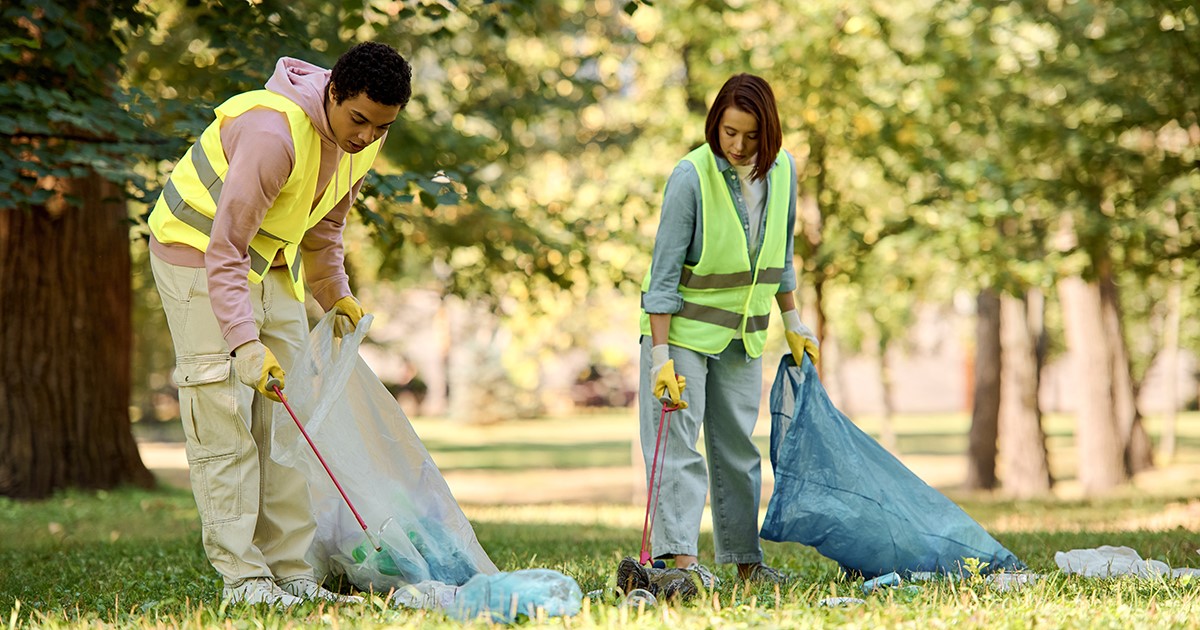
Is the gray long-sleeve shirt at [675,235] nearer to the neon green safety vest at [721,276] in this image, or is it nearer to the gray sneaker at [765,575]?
the neon green safety vest at [721,276]

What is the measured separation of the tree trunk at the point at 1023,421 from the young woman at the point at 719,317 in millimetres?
10669

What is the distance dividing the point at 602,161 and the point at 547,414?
1987cm

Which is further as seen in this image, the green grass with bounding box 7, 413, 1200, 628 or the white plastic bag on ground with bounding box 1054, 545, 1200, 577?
the white plastic bag on ground with bounding box 1054, 545, 1200, 577

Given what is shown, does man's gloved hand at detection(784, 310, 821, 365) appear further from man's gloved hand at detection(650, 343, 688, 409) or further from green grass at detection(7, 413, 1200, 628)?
green grass at detection(7, 413, 1200, 628)

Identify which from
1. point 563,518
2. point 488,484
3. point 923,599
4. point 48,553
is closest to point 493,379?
point 488,484

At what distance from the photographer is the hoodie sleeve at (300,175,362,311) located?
4.12 metres

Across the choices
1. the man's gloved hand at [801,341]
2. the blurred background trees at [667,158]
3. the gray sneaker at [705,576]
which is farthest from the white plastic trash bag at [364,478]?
the blurred background trees at [667,158]

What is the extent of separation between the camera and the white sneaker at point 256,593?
3.54m

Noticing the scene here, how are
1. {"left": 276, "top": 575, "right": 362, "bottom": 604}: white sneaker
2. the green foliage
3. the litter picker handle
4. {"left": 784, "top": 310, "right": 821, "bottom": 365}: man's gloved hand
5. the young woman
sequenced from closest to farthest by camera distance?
the litter picker handle → {"left": 276, "top": 575, "right": 362, "bottom": 604}: white sneaker → the young woman → {"left": 784, "top": 310, "right": 821, "bottom": 365}: man's gloved hand → the green foliage

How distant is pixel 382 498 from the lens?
380 cm

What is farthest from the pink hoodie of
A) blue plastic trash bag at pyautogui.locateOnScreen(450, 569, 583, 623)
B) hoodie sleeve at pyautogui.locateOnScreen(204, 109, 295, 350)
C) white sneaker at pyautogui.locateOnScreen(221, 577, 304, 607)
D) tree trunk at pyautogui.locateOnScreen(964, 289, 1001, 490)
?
tree trunk at pyautogui.locateOnScreen(964, 289, 1001, 490)

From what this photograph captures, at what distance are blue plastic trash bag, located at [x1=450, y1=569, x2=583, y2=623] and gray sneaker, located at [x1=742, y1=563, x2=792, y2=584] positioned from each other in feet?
3.61

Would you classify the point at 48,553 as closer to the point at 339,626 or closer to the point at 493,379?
the point at 339,626

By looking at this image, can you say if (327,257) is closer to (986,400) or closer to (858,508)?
(858,508)
